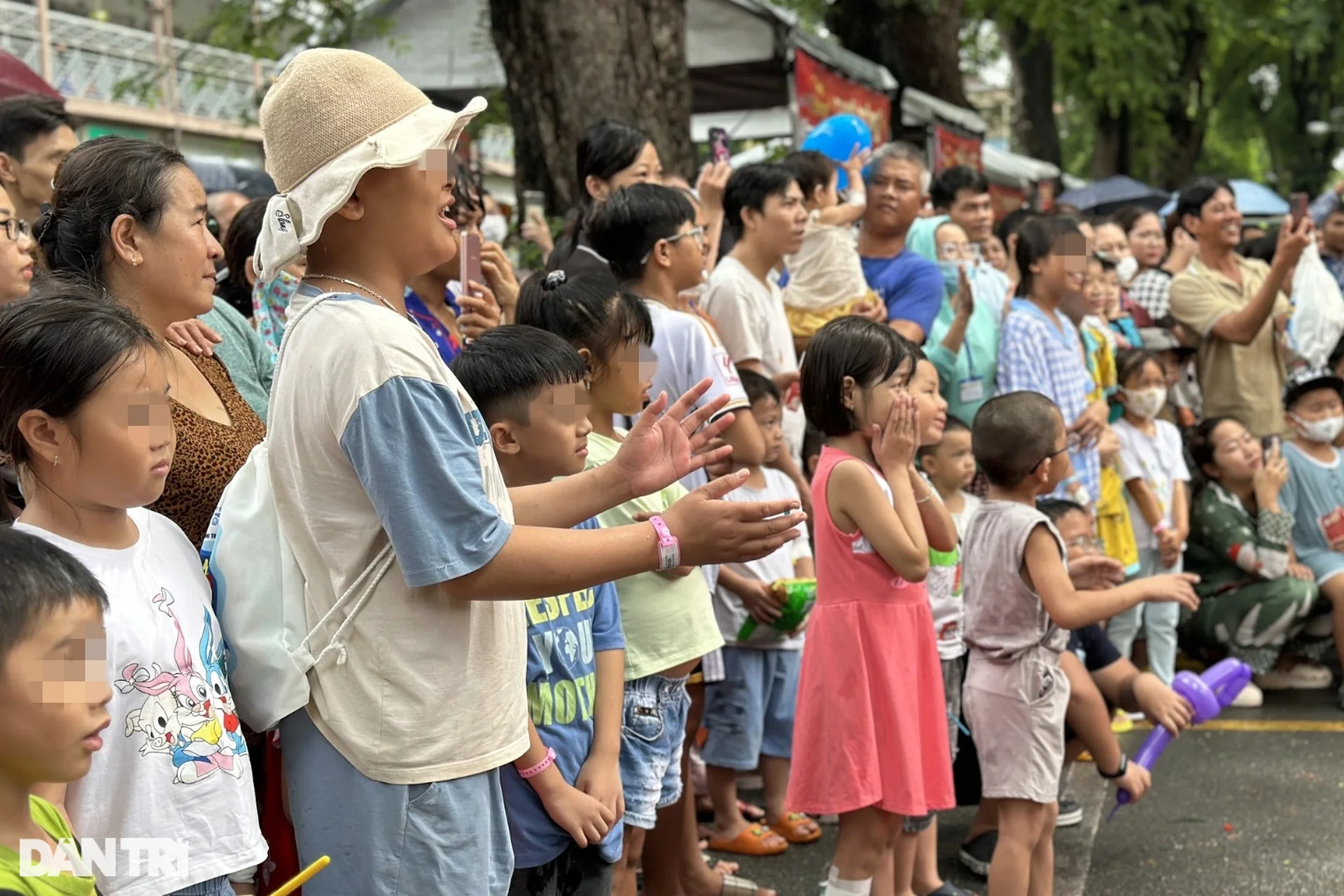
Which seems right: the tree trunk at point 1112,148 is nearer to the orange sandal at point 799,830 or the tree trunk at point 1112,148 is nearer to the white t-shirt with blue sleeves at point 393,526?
the orange sandal at point 799,830

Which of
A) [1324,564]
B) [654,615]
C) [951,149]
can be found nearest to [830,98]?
[951,149]

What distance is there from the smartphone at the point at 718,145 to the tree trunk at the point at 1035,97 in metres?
15.6

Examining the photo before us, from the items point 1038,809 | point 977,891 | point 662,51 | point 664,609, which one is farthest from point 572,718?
point 662,51

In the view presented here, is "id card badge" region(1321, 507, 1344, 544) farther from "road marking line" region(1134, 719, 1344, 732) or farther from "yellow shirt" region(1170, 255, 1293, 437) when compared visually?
"road marking line" region(1134, 719, 1344, 732)

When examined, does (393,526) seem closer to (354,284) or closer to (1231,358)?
(354,284)

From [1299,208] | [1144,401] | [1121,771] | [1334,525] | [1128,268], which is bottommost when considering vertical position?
[1334,525]

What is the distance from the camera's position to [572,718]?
2.79 meters

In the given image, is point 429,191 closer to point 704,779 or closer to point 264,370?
point 264,370

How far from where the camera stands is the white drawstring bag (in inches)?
82.4

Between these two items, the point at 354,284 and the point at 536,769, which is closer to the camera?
the point at 354,284

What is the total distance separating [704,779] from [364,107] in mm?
3285

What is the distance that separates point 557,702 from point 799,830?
2124 mm

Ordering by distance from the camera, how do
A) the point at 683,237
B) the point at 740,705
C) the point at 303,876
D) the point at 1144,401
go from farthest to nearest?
the point at 1144,401 < the point at 740,705 < the point at 683,237 < the point at 303,876

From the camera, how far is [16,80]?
192 inches
